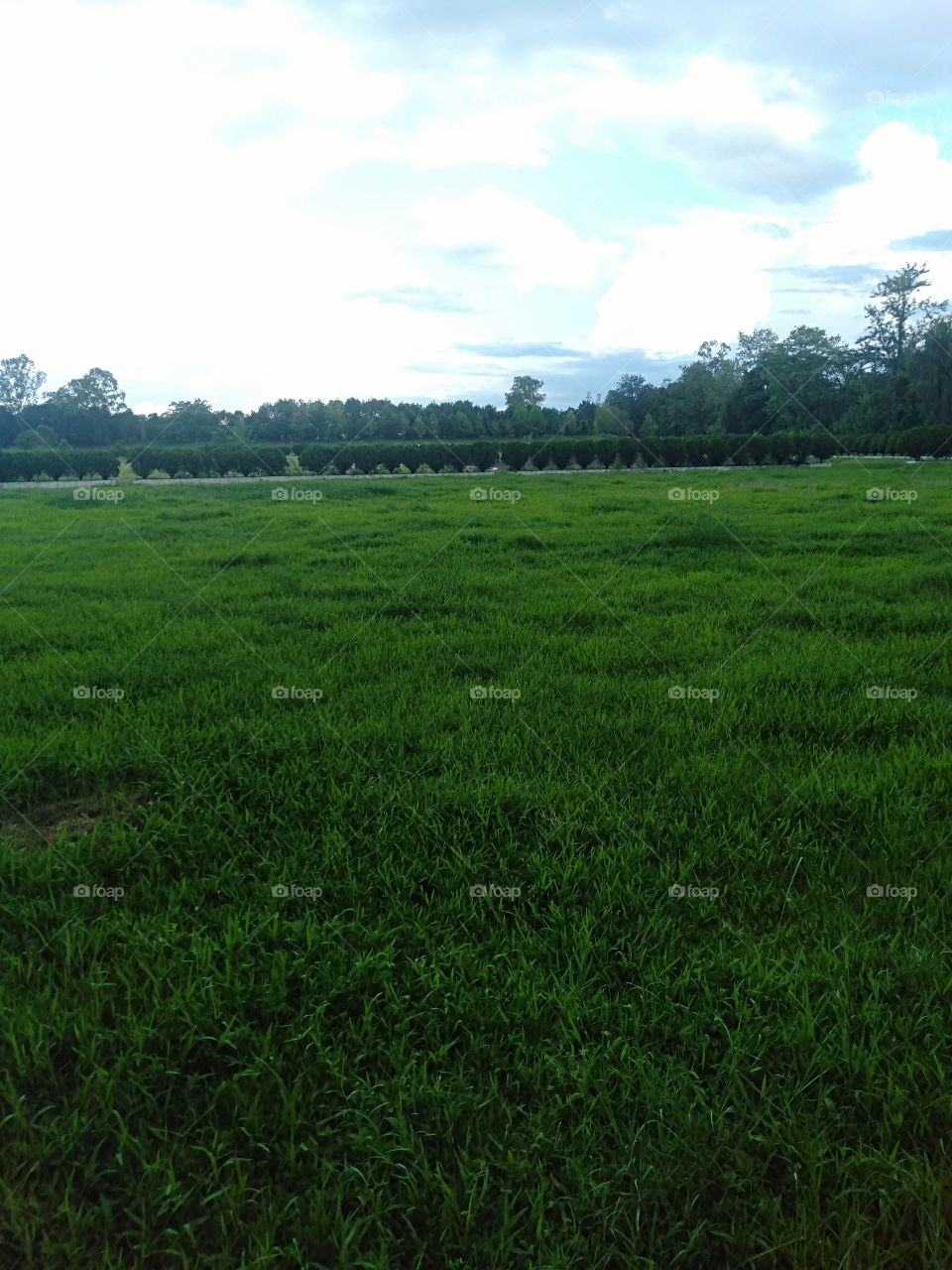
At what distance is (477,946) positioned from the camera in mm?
2838


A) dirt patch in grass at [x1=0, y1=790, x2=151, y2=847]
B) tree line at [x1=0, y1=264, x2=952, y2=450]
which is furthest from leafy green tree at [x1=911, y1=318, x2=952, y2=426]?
dirt patch in grass at [x1=0, y1=790, x2=151, y2=847]

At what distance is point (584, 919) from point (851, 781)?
1667mm

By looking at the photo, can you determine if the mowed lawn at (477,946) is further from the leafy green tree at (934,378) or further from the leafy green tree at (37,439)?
the leafy green tree at (934,378)

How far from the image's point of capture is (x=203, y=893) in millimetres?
3168

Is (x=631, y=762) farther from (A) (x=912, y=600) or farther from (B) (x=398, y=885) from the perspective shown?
(A) (x=912, y=600)

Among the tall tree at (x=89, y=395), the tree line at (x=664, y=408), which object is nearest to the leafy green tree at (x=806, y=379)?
the tree line at (x=664, y=408)

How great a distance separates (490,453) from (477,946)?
2330 centimetres

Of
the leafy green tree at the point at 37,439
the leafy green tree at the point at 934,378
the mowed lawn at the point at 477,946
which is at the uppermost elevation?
the leafy green tree at the point at 934,378

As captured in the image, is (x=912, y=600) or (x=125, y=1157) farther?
(x=912, y=600)

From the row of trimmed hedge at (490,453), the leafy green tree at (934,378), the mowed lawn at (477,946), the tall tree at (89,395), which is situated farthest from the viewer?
the leafy green tree at (934,378)

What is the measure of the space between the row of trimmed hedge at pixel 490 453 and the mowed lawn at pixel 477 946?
15461 mm

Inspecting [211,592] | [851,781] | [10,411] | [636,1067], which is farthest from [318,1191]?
[10,411]

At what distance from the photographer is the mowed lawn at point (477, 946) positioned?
198 cm

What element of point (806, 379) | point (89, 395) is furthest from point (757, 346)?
point (89, 395)
